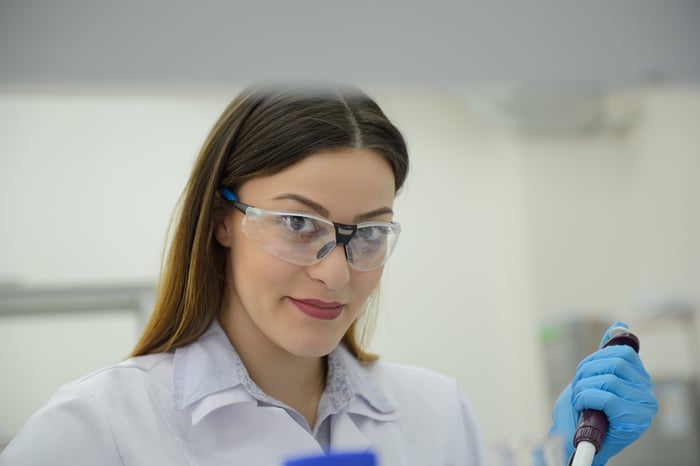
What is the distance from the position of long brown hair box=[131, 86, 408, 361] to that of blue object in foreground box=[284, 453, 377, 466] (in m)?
0.68

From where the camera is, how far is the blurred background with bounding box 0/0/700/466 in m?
0.61

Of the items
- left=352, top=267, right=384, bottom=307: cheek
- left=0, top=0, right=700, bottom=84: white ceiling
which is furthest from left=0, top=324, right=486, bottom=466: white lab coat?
left=0, top=0, right=700, bottom=84: white ceiling

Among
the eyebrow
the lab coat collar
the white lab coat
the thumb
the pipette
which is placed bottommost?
the white lab coat

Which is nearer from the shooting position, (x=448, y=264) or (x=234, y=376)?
(x=234, y=376)

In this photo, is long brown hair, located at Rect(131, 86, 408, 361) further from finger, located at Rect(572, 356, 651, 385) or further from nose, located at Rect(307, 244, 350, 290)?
finger, located at Rect(572, 356, 651, 385)

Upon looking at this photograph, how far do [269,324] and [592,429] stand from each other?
539 mm

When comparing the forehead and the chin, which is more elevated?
the forehead

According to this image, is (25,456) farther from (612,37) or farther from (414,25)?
(612,37)

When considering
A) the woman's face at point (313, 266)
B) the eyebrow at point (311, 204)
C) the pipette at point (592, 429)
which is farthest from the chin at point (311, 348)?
the pipette at point (592, 429)

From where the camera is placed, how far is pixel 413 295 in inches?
184

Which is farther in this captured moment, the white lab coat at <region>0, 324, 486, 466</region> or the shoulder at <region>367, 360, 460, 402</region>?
the shoulder at <region>367, 360, 460, 402</region>

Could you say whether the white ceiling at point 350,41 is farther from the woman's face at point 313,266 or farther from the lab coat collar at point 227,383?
the lab coat collar at point 227,383

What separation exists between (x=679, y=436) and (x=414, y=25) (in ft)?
12.5

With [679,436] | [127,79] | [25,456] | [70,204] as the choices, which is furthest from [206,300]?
[679,436]
